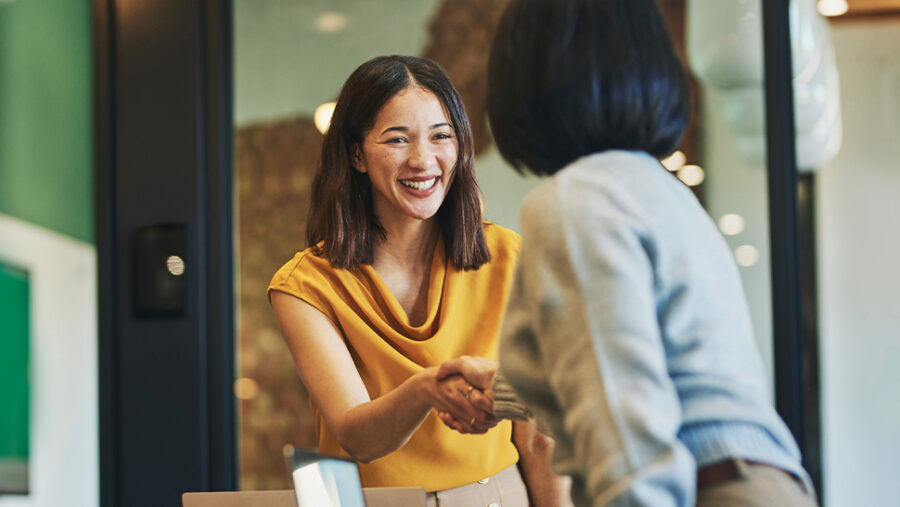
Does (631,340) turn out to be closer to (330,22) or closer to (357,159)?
(357,159)

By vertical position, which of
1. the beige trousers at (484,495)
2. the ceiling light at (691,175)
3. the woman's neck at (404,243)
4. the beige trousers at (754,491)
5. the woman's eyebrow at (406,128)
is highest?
the woman's eyebrow at (406,128)

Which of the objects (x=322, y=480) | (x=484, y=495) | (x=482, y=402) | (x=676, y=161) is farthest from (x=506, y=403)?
(x=676, y=161)

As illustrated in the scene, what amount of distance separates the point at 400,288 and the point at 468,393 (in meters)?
0.34

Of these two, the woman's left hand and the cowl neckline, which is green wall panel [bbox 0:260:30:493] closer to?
the cowl neckline

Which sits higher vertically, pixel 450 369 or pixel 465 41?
pixel 465 41

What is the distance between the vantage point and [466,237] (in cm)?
153

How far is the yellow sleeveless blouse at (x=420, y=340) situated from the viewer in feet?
4.71

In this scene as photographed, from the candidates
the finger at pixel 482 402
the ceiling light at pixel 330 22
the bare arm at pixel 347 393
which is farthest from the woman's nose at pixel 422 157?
the ceiling light at pixel 330 22

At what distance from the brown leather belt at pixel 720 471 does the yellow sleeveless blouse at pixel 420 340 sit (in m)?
0.64

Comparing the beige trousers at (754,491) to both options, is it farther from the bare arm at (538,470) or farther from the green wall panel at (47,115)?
the green wall panel at (47,115)

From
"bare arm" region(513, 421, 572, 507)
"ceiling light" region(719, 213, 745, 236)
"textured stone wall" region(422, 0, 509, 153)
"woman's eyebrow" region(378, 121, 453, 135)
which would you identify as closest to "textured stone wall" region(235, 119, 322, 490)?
"textured stone wall" region(422, 0, 509, 153)

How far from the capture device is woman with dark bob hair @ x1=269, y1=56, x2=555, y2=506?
1.43 m

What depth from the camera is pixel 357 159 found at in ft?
4.95

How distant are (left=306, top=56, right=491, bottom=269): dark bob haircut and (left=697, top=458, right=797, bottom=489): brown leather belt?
0.74 m
